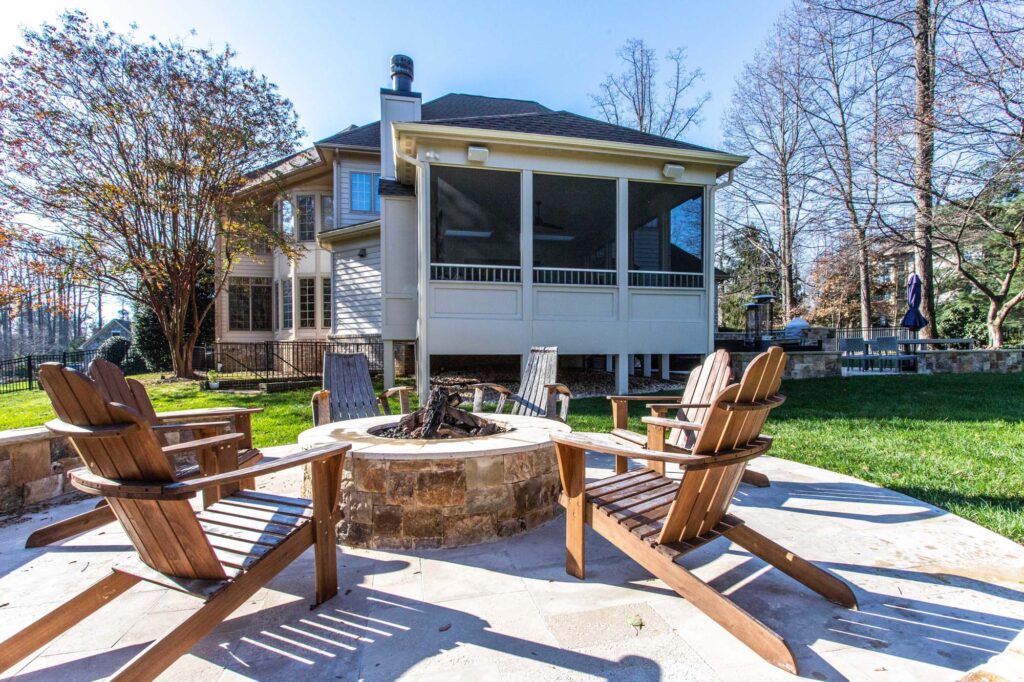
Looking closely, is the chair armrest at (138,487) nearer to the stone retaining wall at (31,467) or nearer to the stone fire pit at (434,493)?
the stone fire pit at (434,493)

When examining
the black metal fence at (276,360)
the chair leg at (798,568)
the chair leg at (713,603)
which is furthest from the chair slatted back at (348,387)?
the black metal fence at (276,360)

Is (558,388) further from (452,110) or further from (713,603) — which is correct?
(452,110)

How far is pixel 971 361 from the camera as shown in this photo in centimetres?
1125

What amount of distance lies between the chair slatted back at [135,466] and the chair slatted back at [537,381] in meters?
3.24

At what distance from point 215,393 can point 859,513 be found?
31.6 feet

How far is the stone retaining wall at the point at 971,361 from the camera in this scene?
11203mm

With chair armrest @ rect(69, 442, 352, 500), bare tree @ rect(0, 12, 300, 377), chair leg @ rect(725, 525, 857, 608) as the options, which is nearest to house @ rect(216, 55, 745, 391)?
bare tree @ rect(0, 12, 300, 377)

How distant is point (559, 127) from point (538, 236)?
2.39 meters

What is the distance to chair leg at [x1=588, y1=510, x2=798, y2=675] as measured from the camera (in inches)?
59.8

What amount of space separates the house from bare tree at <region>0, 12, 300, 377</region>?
133cm

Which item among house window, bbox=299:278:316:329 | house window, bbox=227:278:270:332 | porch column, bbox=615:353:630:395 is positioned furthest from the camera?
house window, bbox=227:278:270:332

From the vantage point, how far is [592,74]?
1934 centimetres

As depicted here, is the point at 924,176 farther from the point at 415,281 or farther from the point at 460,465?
the point at 460,465

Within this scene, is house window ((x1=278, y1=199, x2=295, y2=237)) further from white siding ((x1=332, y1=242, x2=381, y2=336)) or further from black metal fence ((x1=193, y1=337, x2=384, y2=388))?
black metal fence ((x1=193, y1=337, x2=384, y2=388))
